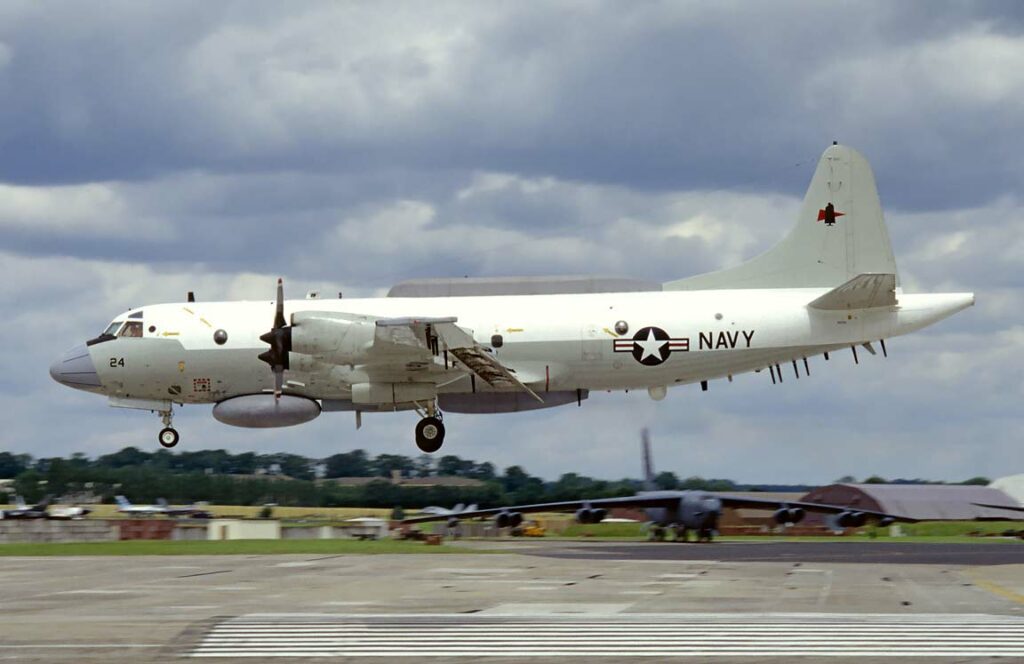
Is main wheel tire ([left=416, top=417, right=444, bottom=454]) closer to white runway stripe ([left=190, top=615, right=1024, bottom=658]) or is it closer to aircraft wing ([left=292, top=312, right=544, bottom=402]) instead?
aircraft wing ([left=292, top=312, right=544, bottom=402])

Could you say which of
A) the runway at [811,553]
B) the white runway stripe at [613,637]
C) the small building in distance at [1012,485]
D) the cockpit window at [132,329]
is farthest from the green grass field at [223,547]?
the small building in distance at [1012,485]

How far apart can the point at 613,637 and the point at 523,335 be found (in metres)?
20.4

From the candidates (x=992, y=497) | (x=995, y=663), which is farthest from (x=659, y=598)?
(x=992, y=497)

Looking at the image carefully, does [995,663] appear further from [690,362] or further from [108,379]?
[108,379]

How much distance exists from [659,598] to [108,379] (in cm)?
2226

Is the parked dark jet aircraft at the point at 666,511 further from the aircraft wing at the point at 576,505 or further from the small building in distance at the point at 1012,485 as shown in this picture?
the small building in distance at the point at 1012,485

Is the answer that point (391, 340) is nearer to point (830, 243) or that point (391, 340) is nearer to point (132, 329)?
point (132, 329)

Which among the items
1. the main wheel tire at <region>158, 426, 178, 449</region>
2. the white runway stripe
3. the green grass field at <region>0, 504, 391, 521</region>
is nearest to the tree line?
the green grass field at <region>0, 504, 391, 521</region>

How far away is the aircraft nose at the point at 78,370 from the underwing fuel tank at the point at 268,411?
454 cm

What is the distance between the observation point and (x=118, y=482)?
60.2 metres

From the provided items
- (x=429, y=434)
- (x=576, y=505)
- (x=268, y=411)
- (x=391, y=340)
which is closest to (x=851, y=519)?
(x=576, y=505)

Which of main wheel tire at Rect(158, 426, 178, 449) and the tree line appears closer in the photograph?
main wheel tire at Rect(158, 426, 178, 449)

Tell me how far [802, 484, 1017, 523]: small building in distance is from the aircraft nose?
48.6m

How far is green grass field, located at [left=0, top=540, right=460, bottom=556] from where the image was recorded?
4794cm
